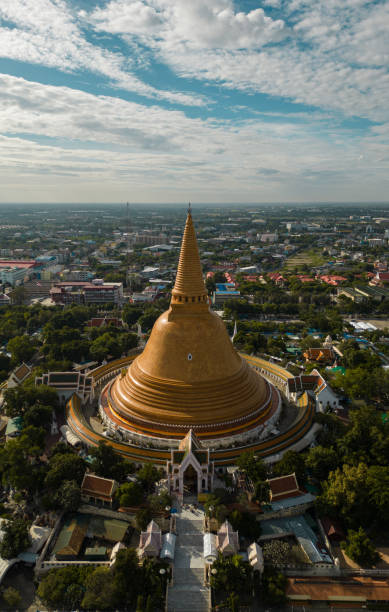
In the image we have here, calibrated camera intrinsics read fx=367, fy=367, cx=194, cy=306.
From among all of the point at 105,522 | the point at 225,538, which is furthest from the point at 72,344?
the point at 225,538

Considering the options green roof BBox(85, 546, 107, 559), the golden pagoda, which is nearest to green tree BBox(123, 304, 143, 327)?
the golden pagoda

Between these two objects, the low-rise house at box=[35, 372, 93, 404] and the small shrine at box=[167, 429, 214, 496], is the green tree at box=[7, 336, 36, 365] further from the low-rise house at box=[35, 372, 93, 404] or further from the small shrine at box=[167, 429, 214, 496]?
the small shrine at box=[167, 429, 214, 496]

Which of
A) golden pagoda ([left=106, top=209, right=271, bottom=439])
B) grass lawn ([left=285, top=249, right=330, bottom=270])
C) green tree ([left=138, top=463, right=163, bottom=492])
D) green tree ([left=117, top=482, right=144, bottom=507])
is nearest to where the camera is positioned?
green tree ([left=117, top=482, right=144, bottom=507])

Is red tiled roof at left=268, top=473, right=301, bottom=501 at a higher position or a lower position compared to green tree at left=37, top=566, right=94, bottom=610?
higher

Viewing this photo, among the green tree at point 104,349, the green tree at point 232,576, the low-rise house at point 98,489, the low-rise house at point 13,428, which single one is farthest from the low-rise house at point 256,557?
the green tree at point 104,349

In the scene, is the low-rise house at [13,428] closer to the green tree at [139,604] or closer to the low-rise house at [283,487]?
the green tree at [139,604]

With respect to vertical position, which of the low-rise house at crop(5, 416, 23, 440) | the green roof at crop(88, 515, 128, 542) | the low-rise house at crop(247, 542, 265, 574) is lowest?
the green roof at crop(88, 515, 128, 542)

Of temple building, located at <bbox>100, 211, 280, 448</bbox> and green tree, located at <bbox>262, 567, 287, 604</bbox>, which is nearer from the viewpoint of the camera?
green tree, located at <bbox>262, 567, 287, 604</bbox>

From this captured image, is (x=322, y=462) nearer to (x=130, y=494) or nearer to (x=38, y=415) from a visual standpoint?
(x=130, y=494)
